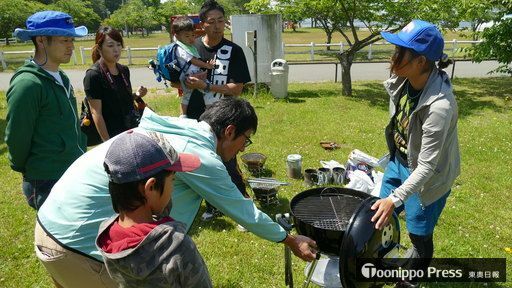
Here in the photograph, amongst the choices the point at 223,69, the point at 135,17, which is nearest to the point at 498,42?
the point at 223,69

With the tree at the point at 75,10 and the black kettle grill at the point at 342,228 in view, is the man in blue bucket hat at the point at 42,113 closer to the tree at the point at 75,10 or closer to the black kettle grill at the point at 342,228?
the black kettle grill at the point at 342,228

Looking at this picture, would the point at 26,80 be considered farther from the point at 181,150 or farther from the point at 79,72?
the point at 79,72

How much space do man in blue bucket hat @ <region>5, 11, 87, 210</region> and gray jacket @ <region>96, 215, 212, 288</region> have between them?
1.54 meters

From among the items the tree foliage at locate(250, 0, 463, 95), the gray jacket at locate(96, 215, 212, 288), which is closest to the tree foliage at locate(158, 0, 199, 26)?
the tree foliage at locate(250, 0, 463, 95)

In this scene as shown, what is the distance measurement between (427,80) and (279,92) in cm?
840

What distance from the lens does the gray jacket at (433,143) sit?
7.98 ft

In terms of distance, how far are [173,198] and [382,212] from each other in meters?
1.13

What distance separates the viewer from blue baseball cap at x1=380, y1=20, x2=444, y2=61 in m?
2.40

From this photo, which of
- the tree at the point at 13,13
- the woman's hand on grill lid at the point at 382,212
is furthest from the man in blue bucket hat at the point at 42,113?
the tree at the point at 13,13

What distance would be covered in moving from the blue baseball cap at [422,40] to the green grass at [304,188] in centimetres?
212

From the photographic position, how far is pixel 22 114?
2547 mm

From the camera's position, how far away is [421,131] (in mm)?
2600

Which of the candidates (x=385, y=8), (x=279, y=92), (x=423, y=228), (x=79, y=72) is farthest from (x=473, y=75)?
(x=79, y=72)

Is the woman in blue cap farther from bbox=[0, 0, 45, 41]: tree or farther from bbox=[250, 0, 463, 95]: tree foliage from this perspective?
bbox=[0, 0, 45, 41]: tree
